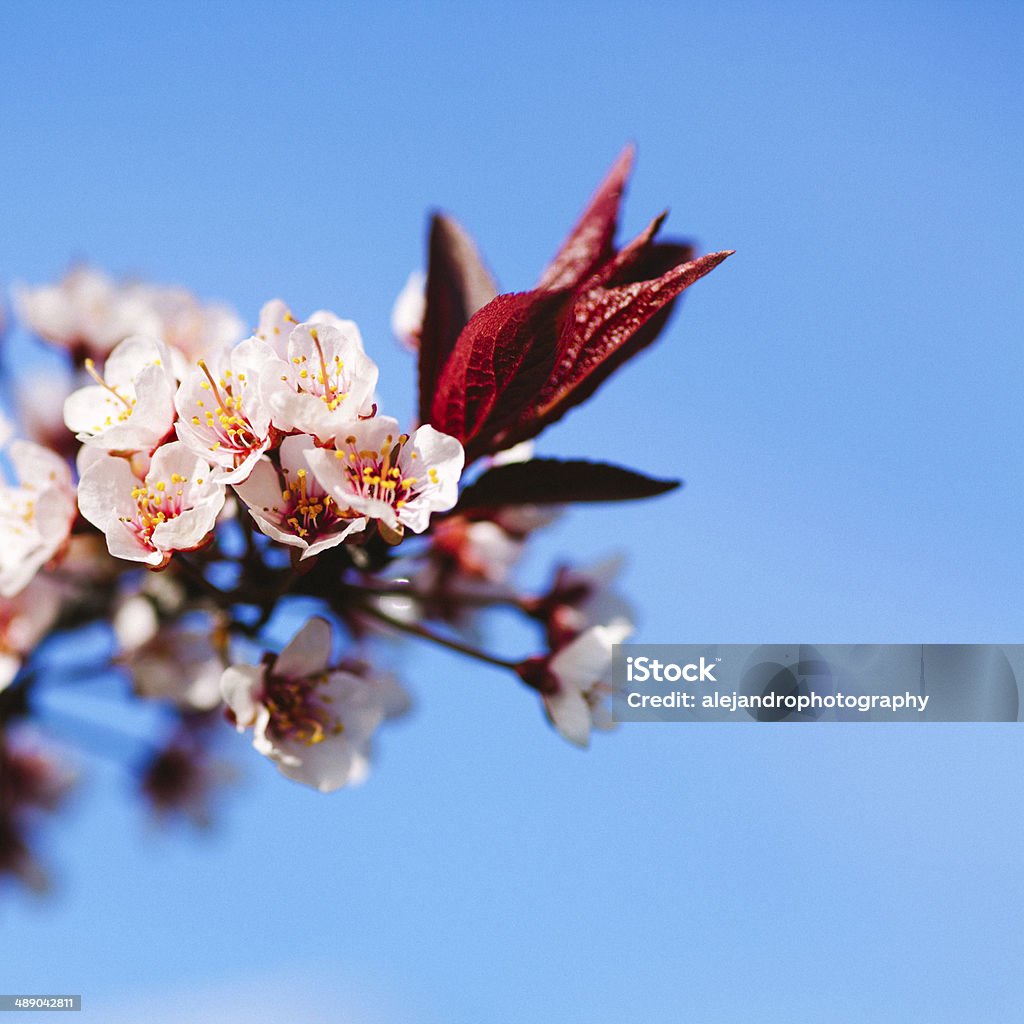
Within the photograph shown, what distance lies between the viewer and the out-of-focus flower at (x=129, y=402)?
115 centimetres

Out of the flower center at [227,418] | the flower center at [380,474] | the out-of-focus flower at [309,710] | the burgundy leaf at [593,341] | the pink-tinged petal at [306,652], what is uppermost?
the burgundy leaf at [593,341]

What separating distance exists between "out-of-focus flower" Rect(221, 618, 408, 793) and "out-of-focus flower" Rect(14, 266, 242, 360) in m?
0.79

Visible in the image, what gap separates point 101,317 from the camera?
190 cm

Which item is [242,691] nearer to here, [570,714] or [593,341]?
[570,714]

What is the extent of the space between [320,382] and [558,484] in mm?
338

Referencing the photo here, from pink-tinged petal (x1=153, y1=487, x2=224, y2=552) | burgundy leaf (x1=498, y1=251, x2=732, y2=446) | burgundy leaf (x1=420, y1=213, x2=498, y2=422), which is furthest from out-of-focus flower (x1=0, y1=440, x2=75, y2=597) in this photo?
burgundy leaf (x1=498, y1=251, x2=732, y2=446)

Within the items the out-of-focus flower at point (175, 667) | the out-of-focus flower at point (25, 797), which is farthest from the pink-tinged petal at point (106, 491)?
the out-of-focus flower at point (25, 797)

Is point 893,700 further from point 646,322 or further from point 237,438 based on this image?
point 237,438

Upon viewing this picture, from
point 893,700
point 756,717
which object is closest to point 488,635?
point 756,717

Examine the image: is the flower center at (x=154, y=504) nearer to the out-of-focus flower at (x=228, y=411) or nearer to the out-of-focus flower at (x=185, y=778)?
the out-of-focus flower at (x=228, y=411)

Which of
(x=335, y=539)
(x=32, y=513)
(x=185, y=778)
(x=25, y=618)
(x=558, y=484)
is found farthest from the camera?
(x=185, y=778)

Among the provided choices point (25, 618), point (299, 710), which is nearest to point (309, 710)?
point (299, 710)

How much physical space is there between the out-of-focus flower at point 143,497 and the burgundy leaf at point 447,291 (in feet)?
1.02

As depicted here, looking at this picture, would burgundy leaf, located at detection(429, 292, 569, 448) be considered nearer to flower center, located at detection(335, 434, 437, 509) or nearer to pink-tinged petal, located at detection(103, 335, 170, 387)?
flower center, located at detection(335, 434, 437, 509)
